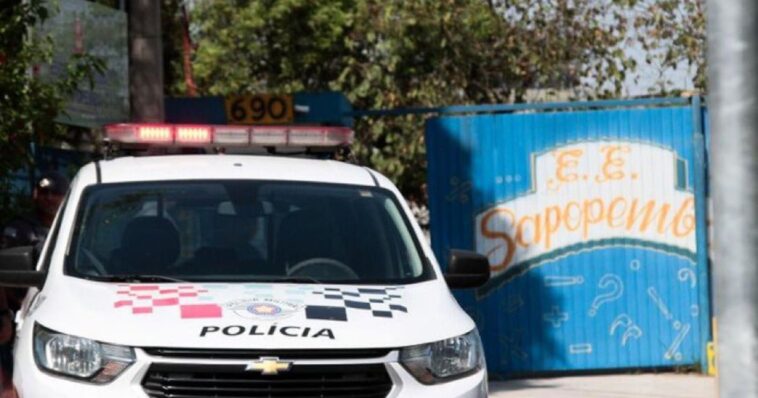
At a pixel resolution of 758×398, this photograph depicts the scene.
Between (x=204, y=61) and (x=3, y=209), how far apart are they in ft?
54.1

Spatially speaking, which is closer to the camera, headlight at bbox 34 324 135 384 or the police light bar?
headlight at bbox 34 324 135 384

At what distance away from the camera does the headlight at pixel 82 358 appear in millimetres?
6074

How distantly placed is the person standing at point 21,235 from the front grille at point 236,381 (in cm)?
178

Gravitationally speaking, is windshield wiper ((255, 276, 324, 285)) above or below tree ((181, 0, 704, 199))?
below

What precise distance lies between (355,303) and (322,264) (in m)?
0.77

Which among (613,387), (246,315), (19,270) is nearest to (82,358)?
(246,315)

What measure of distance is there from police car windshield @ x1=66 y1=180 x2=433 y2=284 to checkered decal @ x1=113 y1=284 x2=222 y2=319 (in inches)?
10.1

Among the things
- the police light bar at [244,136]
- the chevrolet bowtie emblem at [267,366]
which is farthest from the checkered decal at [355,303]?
the police light bar at [244,136]

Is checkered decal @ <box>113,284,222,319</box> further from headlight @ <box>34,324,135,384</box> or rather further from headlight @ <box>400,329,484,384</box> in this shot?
headlight @ <box>400,329,484,384</box>

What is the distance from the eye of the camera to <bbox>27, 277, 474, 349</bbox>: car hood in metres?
6.07

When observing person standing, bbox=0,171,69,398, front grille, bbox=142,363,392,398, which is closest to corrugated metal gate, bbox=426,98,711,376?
person standing, bbox=0,171,69,398

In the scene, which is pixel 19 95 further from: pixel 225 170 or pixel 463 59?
pixel 463 59

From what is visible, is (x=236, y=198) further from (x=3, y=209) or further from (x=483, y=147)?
(x=483, y=147)

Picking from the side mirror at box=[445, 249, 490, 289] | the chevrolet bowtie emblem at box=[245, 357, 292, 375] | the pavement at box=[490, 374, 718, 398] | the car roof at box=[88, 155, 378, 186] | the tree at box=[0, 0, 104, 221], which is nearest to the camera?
the chevrolet bowtie emblem at box=[245, 357, 292, 375]
